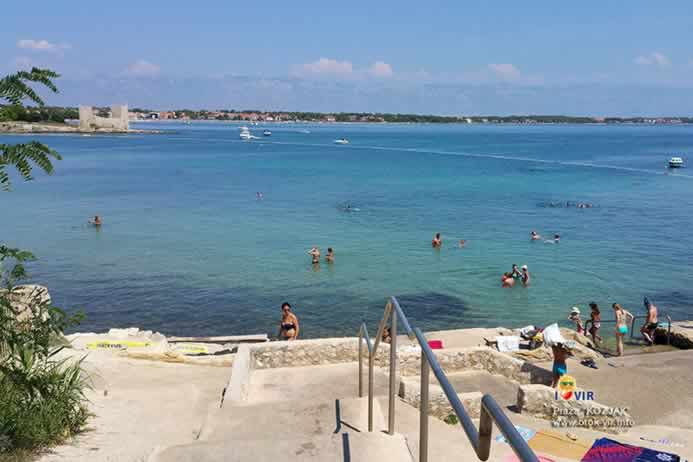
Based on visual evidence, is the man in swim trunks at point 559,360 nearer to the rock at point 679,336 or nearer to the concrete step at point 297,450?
the concrete step at point 297,450

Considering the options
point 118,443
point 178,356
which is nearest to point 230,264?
point 178,356

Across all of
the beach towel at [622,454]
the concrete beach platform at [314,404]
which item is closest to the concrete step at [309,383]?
the concrete beach platform at [314,404]

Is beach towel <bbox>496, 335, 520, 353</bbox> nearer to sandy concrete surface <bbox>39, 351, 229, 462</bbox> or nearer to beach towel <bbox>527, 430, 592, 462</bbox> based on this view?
beach towel <bbox>527, 430, 592, 462</bbox>

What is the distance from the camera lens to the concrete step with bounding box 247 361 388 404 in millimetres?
8570

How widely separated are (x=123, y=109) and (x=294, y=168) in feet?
462

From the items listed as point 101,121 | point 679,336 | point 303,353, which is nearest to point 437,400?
point 303,353

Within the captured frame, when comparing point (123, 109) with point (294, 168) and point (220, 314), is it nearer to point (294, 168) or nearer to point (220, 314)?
point (294, 168)

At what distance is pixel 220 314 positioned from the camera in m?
19.8

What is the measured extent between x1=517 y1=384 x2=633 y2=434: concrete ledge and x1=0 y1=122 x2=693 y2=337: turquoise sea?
8.92m

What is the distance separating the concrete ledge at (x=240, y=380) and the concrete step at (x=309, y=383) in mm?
224

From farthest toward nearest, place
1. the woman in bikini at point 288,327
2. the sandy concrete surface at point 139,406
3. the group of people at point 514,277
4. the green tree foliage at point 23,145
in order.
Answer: the group of people at point 514,277 < the woman in bikini at point 288,327 < the sandy concrete surface at point 139,406 < the green tree foliage at point 23,145

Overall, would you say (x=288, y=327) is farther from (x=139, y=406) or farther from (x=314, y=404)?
(x=314, y=404)

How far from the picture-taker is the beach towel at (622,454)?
7246mm

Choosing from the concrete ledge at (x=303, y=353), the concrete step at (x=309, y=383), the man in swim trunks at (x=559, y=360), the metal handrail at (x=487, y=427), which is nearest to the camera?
the metal handrail at (x=487, y=427)
